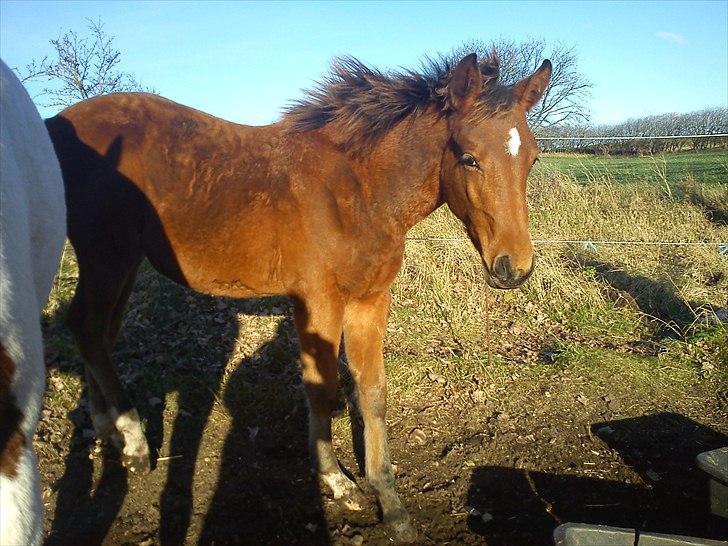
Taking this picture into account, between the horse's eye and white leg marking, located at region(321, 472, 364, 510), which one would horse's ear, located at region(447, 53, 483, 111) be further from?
white leg marking, located at region(321, 472, 364, 510)

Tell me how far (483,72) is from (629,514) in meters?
2.91

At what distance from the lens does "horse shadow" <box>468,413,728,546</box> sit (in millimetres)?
3430

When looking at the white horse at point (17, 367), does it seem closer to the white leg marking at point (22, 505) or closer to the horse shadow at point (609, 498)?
the white leg marking at point (22, 505)

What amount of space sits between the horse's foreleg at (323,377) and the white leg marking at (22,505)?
2.30 meters

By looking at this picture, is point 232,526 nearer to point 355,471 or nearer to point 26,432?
point 355,471

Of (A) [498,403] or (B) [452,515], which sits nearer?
(B) [452,515]

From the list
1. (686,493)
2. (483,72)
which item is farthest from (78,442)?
(686,493)

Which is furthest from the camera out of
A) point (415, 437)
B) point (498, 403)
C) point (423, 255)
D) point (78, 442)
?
point (423, 255)

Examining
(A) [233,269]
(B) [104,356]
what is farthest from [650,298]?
(B) [104,356]

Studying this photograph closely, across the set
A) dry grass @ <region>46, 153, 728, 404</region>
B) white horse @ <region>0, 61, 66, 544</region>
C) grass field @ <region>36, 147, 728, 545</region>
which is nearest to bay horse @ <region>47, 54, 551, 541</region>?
grass field @ <region>36, 147, 728, 545</region>

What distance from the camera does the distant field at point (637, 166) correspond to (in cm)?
1026

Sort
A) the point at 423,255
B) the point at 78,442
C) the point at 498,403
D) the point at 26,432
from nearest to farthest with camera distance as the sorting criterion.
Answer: the point at 26,432
the point at 78,442
the point at 498,403
the point at 423,255

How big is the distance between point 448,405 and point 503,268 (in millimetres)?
2030

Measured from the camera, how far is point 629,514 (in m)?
3.60
